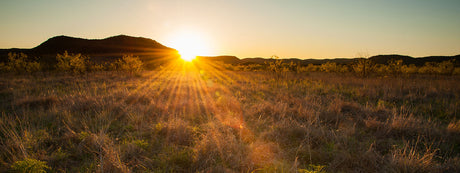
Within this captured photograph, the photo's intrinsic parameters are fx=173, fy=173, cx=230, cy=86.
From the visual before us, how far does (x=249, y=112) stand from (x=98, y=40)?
438 feet

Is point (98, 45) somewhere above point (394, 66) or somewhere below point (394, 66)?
above

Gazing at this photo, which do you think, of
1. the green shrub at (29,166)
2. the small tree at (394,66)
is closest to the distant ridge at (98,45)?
the small tree at (394,66)

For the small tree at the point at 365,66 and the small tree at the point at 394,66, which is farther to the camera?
the small tree at the point at 365,66

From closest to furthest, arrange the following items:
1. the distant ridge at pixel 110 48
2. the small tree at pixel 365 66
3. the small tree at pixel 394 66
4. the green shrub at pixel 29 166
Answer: the green shrub at pixel 29 166
the small tree at pixel 394 66
the small tree at pixel 365 66
the distant ridge at pixel 110 48

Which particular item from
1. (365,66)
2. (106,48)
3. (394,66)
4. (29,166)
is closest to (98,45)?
(106,48)

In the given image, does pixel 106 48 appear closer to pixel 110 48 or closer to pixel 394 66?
pixel 110 48

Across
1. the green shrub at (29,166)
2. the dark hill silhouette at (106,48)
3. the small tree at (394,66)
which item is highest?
the dark hill silhouette at (106,48)

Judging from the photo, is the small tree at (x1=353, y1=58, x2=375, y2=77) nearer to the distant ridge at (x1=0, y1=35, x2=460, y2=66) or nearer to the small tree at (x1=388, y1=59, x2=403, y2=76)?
the small tree at (x1=388, y1=59, x2=403, y2=76)

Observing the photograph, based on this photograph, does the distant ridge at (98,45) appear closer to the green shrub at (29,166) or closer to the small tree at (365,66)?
the small tree at (365,66)

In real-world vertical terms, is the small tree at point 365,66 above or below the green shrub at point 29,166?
above

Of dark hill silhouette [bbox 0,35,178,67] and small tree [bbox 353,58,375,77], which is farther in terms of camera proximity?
dark hill silhouette [bbox 0,35,178,67]

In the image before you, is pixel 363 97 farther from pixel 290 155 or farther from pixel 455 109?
pixel 290 155

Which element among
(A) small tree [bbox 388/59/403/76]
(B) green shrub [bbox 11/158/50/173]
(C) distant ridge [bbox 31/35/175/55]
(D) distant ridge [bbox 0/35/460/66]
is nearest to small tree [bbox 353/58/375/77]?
(A) small tree [bbox 388/59/403/76]

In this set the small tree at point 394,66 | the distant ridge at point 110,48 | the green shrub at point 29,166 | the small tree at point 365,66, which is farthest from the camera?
the distant ridge at point 110,48
